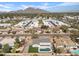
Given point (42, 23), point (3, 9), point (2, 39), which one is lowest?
point (2, 39)

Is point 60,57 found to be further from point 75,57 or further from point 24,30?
point 24,30

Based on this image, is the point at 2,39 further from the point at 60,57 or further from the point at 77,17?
the point at 77,17

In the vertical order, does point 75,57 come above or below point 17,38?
below

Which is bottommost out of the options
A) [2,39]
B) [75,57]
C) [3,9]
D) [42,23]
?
[75,57]

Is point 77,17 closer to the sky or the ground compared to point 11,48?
closer to the sky

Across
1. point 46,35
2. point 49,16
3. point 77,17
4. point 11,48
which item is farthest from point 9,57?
point 77,17

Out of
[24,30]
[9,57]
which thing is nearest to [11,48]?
[9,57]

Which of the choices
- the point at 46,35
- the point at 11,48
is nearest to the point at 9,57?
the point at 11,48

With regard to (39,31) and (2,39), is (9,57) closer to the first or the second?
(2,39)
